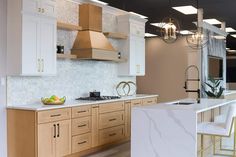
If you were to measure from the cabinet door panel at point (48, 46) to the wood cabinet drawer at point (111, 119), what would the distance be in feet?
4.24

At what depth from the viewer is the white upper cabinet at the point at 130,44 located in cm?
711

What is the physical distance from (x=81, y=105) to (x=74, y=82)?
913 millimetres

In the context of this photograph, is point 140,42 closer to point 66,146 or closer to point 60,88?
point 60,88

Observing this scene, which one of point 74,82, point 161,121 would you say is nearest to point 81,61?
point 74,82

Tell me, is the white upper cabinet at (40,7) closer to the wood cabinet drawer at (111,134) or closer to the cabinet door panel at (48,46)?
the cabinet door panel at (48,46)

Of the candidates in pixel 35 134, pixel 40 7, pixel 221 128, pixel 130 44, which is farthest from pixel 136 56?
pixel 35 134

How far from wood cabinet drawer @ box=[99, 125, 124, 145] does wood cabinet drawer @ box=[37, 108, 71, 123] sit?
103cm

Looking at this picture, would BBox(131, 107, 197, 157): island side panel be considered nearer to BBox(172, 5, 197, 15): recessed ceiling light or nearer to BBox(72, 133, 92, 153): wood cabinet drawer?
BBox(72, 133, 92, 153): wood cabinet drawer

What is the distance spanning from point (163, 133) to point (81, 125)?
64.2 inches

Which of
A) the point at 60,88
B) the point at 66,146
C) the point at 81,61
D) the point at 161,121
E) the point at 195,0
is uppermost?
the point at 195,0

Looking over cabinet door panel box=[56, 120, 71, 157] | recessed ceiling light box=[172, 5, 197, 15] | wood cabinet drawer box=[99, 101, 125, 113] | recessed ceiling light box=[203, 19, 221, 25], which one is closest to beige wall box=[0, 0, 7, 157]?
cabinet door panel box=[56, 120, 71, 157]

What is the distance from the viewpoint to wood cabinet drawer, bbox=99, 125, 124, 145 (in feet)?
19.1

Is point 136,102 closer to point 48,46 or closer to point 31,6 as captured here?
point 48,46

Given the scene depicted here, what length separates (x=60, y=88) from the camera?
18.8 feet
